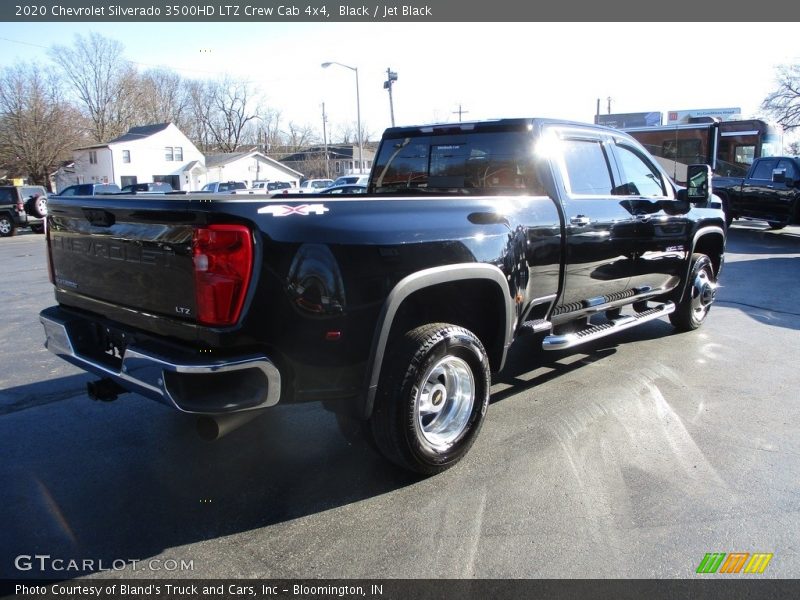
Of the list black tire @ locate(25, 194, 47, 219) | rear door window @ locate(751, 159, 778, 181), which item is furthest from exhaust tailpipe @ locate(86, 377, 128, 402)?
black tire @ locate(25, 194, 47, 219)

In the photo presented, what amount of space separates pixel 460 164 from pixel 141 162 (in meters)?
58.1

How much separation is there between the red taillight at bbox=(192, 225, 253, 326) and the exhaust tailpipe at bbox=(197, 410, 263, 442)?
421 millimetres

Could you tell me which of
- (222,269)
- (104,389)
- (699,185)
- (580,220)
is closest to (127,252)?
(222,269)

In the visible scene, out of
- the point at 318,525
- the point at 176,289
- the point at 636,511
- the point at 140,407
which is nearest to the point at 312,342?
the point at 176,289

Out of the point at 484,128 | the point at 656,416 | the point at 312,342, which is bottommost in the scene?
the point at 656,416

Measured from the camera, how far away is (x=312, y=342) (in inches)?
110

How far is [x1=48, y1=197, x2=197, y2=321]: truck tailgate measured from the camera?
2678 millimetres

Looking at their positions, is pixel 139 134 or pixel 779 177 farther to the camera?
pixel 139 134

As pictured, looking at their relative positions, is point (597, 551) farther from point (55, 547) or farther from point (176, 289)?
point (55, 547)

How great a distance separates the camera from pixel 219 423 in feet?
8.71

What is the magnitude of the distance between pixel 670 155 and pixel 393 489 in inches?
858

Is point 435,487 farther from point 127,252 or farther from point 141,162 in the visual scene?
point 141,162

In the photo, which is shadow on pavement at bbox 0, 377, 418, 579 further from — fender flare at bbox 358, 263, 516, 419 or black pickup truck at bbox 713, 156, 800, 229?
black pickup truck at bbox 713, 156, 800, 229

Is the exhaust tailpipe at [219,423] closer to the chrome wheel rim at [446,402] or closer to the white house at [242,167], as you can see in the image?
the chrome wheel rim at [446,402]
